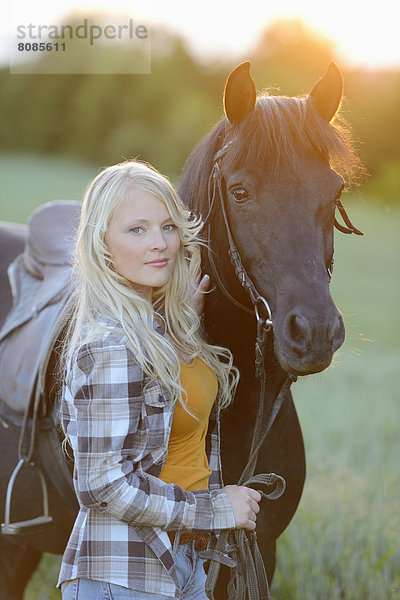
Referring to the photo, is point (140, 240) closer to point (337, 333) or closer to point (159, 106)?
point (337, 333)

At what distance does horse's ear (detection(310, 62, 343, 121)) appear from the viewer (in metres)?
1.91

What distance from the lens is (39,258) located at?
9.97ft

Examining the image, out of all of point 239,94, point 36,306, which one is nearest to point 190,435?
point 239,94

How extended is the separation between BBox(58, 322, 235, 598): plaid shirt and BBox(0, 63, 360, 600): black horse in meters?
0.37

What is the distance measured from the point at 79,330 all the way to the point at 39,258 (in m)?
1.57

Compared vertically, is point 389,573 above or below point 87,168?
below

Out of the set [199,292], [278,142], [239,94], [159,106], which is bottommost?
[199,292]

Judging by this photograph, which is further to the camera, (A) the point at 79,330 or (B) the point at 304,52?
(B) the point at 304,52

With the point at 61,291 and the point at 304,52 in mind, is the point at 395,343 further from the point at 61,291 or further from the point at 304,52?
the point at 304,52

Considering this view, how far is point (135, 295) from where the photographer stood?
5.26 ft

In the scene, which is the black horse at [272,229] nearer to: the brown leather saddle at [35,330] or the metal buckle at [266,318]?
the metal buckle at [266,318]

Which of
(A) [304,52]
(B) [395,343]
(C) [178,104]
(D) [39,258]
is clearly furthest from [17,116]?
(D) [39,258]

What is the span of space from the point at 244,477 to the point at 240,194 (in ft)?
2.55

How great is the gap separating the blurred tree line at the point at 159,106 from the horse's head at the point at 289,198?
2869 centimetres
